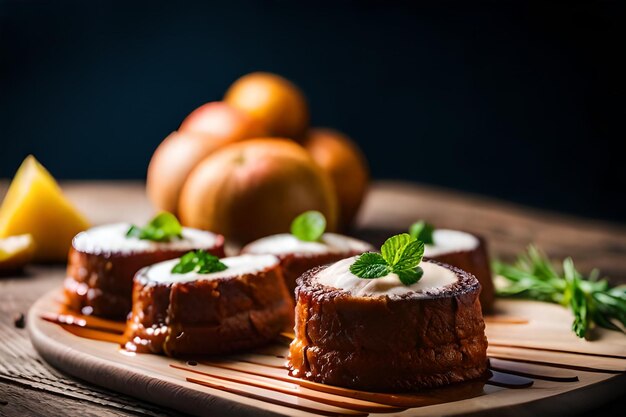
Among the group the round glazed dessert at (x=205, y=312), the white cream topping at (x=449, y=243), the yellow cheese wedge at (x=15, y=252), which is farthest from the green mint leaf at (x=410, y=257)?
the yellow cheese wedge at (x=15, y=252)

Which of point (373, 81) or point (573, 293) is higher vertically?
point (373, 81)

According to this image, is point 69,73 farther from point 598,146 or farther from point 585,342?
point 585,342

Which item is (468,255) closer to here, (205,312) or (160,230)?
(205,312)

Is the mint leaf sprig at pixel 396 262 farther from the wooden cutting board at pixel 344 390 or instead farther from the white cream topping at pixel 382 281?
the wooden cutting board at pixel 344 390

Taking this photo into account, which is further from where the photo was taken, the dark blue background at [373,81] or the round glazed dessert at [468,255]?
the dark blue background at [373,81]

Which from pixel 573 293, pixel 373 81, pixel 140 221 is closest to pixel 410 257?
pixel 573 293

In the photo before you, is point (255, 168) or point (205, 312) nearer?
point (205, 312)

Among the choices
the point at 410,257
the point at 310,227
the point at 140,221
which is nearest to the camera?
the point at 410,257
